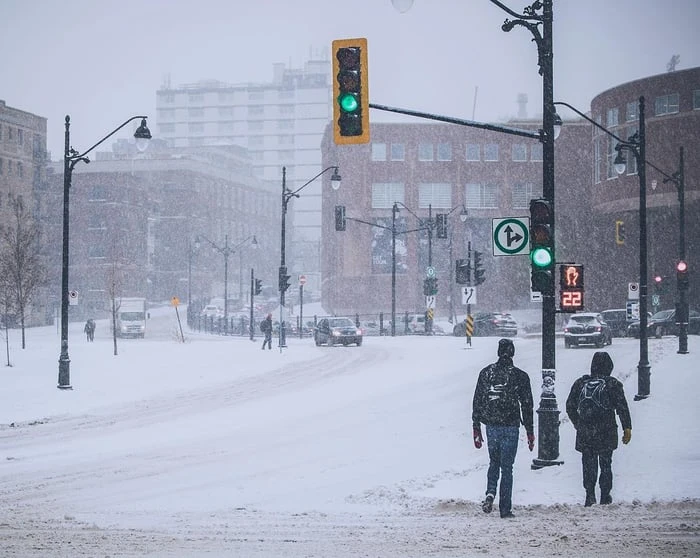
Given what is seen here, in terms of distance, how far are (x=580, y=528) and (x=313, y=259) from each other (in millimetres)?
153408

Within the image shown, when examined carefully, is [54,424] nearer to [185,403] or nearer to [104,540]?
[185,403]

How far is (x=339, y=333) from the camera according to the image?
Result: 1833 inches

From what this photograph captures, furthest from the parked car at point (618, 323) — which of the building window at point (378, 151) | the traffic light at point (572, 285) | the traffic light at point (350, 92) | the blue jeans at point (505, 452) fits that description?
the blue jeans at point (505, 452)

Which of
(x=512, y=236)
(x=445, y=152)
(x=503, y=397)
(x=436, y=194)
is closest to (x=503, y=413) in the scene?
(x=503, y=397)

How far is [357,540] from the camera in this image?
28.9ft

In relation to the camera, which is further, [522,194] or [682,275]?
[522,194]

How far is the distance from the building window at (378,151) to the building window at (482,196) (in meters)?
8.64

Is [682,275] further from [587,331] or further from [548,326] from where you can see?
[548,326]

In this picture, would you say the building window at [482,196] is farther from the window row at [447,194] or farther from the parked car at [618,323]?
the parked car at [618,323]

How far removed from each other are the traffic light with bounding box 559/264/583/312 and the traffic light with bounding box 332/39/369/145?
11.4ft

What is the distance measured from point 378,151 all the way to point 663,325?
45404 millimetres

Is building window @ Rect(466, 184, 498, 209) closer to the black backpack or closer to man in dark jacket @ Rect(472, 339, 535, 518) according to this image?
the black backpack

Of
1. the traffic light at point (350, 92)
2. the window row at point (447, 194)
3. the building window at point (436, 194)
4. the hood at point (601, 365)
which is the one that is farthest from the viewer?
the building window at point (436, 194)

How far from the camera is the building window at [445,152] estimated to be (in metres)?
88.6
